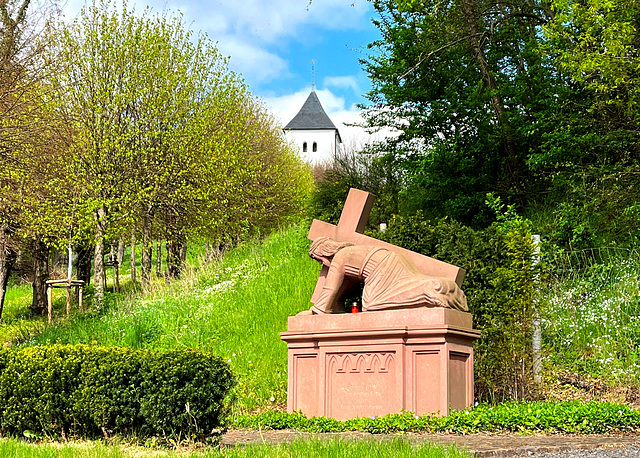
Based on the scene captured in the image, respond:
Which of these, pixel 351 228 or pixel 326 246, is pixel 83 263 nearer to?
pixel 351 228

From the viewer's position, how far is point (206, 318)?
46.2 ft

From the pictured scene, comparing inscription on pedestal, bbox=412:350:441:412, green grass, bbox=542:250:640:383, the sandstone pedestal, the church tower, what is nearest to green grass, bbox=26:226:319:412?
the sandstone pedestal

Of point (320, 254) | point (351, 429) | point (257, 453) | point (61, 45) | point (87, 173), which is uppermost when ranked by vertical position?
point (61, 45)

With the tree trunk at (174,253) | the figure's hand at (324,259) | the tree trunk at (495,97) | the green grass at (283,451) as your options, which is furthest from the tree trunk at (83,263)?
the green grass at (283,451)

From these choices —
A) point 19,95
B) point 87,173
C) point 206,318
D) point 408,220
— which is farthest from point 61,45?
point 408,220

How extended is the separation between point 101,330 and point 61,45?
31.7 ft

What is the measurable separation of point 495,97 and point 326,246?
35.8ft

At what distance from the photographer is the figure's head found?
9023mm

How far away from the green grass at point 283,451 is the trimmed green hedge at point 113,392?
1.44 feet

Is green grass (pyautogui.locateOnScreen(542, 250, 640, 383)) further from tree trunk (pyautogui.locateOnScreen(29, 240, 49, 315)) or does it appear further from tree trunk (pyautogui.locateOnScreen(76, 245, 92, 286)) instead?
tree trunk (pyautogui.locateOnScreen(76, 245, 92, 286))

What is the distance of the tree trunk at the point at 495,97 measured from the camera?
17.7 m

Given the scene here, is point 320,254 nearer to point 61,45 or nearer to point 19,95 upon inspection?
point 19,95

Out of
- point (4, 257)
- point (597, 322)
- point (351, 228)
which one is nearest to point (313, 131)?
point (4, 257)

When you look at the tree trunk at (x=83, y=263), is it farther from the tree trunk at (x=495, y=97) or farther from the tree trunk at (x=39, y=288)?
A: the tree trunk at (x=495, y=97)
